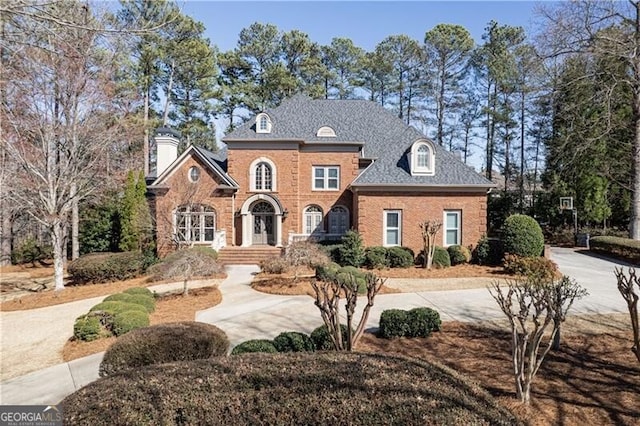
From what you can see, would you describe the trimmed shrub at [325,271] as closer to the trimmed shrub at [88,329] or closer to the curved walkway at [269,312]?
the curved walkway at [269,312]

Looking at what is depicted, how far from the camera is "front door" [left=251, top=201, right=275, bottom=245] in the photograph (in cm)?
2152

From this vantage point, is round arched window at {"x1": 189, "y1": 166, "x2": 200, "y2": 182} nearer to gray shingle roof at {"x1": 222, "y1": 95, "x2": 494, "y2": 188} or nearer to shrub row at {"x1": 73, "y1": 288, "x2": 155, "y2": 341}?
gray shingle roof at {"x1": 222, "y1": 95, "x2": 494, "y2": 188}

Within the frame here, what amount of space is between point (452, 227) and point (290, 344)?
47.2 ft

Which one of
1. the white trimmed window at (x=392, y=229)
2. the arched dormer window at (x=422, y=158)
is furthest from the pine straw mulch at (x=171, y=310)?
the arched dormer window at (x=422, y=158)

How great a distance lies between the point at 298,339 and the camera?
246 inches

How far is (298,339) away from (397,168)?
14001 millimetres

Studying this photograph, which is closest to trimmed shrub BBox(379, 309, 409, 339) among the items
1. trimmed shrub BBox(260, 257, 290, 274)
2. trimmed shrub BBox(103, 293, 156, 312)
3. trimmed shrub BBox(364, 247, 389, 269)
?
trimmed shrub BBox(260, 257, 290, 274)

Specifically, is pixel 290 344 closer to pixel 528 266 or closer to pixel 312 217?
pixel 528 266

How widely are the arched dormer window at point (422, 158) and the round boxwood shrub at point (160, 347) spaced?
14.9m

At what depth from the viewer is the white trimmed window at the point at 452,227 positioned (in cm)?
1798

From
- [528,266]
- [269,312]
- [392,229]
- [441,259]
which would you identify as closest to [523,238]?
[528,266]

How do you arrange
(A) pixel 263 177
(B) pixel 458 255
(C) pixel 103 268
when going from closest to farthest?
(C) pixel 103 268, (B) pixel 458 255, (A) pixel 263 177

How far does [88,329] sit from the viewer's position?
7.80 meters

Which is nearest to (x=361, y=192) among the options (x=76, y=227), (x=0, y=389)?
(x=0, y=389)
